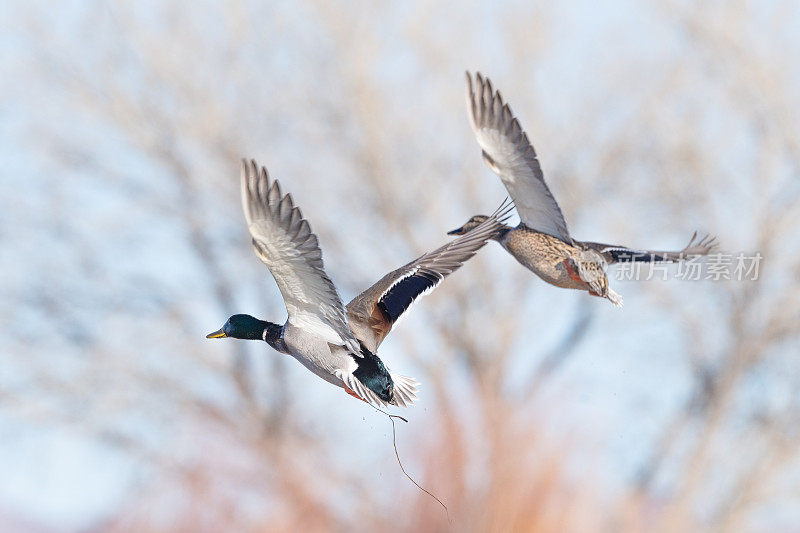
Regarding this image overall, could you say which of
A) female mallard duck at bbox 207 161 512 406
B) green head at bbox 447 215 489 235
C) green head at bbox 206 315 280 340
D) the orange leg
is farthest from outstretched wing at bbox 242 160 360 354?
green head at bbox 447 215 489 235

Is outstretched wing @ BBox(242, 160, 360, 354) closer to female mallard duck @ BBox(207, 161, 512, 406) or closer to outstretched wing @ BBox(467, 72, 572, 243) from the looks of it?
female mallard duck @ BBox(207, 161, 512, 406)

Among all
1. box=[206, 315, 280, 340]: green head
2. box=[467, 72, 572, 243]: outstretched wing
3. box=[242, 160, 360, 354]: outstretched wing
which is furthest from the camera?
box=[467, 72, 572, 243]: outstretched wing

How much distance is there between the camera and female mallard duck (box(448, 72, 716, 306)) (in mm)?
3566

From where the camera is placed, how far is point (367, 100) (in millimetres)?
9242

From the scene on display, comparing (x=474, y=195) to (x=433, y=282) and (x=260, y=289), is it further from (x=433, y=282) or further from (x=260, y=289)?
(x=433, y=282)

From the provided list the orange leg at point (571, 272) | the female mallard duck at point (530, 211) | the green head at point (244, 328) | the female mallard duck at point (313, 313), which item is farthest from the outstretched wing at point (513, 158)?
the green head at point (244, 328)

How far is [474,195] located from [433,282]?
5.66 m

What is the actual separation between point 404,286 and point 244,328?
1.77 feet

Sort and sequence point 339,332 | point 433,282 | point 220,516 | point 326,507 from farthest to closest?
point 326,507
point 220,516
point 433,282
point 339,332

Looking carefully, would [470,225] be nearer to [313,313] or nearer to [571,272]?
[571,272]

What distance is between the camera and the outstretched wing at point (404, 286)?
10.7 feet

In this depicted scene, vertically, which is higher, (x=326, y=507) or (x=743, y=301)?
(x=743, y=301)

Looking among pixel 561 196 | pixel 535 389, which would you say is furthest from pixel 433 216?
pixel 535 389

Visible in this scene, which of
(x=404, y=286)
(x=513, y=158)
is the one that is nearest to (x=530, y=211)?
(x=513, y=158)
